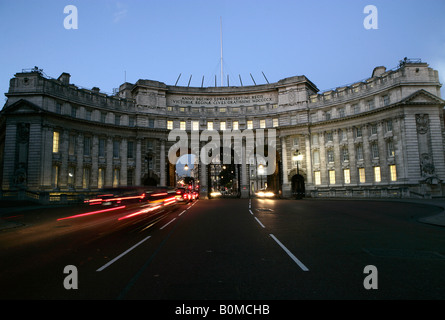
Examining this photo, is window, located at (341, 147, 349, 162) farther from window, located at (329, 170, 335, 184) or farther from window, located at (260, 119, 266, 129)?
window, located at (260, 119, 266, 129)

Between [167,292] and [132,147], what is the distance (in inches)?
1926

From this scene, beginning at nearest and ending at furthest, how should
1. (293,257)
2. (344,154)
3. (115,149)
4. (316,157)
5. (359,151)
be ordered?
1. (293,257)
2. (359,151)
3. (344,154)
4. (115,149)
5. (316,157)

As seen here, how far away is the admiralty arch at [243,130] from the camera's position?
39812mm

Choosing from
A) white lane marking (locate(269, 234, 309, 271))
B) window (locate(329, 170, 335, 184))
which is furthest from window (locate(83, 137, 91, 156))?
white lane marking (locate(269, 234, 309, 271))

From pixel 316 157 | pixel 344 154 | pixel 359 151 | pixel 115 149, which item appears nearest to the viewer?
pixel 359 151

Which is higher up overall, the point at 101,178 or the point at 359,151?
the point at 359,151

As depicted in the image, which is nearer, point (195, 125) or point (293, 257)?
point (293, 257)

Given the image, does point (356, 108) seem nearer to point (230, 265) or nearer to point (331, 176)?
point (331, 176)

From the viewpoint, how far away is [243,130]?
53438mm

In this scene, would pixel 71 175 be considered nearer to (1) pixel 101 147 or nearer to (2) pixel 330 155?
(1) pixel 101 147

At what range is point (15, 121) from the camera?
39.8 metres

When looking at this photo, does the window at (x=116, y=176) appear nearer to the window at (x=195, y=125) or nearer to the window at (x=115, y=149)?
the window at (x=115, y=149)

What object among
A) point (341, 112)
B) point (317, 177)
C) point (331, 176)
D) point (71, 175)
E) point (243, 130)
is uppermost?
point (341, 112)

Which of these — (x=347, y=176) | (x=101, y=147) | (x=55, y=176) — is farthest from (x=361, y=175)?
(x=55, y=176)
